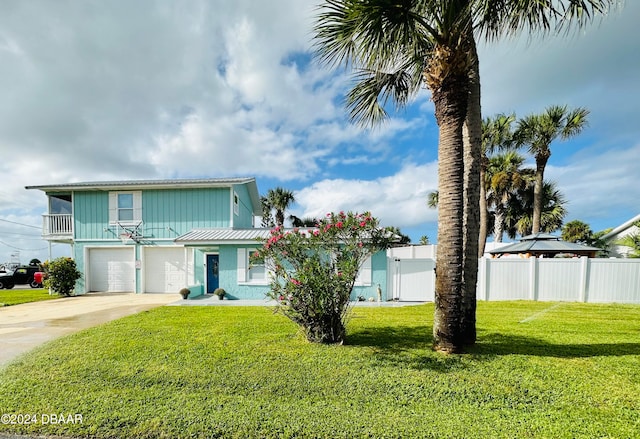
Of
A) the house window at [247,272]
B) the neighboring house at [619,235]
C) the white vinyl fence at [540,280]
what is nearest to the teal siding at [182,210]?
the house window at [247,272]

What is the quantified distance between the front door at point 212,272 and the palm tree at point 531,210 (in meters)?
19.3

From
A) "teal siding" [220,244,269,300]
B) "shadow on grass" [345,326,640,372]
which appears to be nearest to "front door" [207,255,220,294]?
"teal siding" [220,244,269,300]

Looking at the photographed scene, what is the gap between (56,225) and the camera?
15547mm

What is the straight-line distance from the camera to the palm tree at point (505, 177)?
18.1 metres

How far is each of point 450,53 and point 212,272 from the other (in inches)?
515

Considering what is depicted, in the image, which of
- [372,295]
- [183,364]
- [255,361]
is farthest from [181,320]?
[372,295]

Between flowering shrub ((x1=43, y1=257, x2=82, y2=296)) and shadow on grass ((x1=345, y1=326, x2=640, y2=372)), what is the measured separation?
48.2 ft

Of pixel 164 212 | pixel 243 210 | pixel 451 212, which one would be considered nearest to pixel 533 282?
pixel 451 212

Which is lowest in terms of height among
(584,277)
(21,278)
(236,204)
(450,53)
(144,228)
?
(21,278)

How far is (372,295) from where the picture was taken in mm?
11953

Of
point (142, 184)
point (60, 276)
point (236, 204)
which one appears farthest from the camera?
point (236, 204)

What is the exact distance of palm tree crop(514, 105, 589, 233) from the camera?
50.1 ft

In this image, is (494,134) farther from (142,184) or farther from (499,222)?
(142,184)

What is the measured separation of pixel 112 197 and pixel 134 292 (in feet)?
16.4
